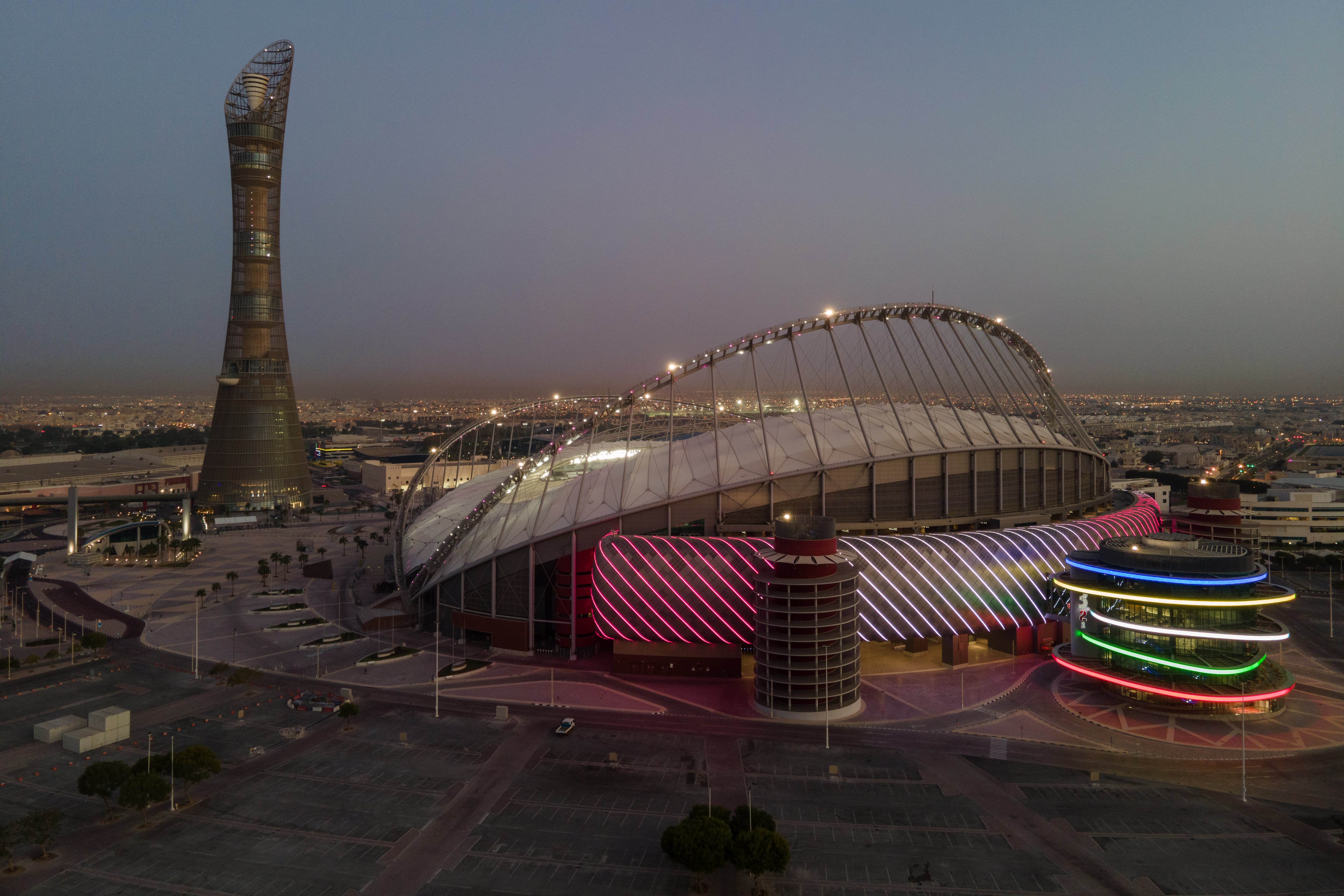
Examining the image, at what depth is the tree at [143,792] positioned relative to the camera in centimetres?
3816

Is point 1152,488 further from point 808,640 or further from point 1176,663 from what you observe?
point 808,640

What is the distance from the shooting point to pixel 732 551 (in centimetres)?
6225

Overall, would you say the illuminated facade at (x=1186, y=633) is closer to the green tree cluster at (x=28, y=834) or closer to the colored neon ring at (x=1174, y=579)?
the colored neon ring at (x=1174, y=579)

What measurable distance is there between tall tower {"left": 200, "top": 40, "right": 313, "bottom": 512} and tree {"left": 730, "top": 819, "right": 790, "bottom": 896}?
13019cm

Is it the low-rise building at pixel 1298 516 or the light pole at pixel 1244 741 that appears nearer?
the light pole at pixel 1244 741

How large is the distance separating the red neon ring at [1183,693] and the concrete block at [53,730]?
72.3 meters

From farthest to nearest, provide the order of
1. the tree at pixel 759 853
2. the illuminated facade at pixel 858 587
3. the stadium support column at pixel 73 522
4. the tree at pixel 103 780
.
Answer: the stadium support column at pixel 73 522 → the illuminated facade at pixel 858 587 → the tree at pixel 103 780 → the tree at pixel 759 853

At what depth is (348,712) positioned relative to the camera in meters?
51.3

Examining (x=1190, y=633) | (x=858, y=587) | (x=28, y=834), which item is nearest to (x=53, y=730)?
(x=28, y=834)

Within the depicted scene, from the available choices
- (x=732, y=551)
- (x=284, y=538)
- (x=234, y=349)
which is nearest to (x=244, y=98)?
(x=234, y=349)

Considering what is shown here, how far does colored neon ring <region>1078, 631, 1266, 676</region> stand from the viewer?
52.1m

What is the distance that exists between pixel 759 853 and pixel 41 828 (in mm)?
34477

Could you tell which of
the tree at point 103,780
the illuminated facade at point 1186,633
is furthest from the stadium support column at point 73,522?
the illuminated facade at point 1186,633

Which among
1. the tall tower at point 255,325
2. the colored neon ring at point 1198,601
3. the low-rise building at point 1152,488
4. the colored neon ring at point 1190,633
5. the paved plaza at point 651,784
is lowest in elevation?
the paved plaza at point 651,784
